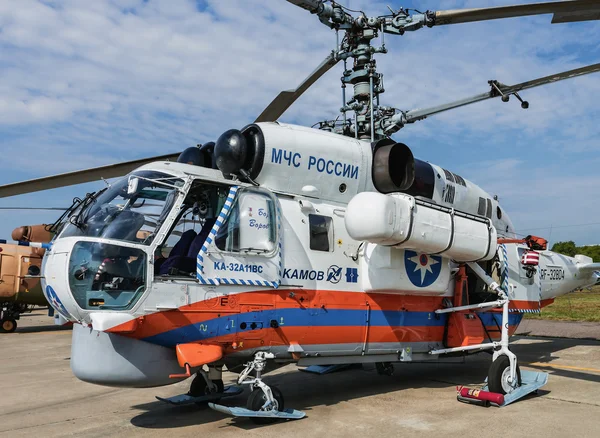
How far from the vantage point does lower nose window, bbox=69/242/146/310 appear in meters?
5.22

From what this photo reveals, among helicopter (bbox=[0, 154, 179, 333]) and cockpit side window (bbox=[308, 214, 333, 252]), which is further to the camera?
helicopter (bbox=[0, 154, 179, 333])

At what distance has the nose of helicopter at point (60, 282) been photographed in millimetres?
5242

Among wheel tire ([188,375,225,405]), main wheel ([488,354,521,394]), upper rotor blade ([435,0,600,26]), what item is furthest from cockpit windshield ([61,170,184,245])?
main wheel ([488,354,521,394])

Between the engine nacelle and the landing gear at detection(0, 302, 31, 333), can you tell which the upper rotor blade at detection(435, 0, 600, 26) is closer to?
the engine nacelle

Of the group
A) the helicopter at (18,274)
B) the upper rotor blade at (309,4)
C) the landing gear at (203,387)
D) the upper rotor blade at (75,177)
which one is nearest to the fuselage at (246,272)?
the landing gear at (203,387)

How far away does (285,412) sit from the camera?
605 centimetres

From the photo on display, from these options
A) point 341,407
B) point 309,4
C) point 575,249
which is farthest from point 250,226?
point 575,249

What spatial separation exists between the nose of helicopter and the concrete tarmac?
1438mm

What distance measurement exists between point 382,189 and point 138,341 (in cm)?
386

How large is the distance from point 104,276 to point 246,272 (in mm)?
1544

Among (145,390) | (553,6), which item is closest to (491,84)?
(553,6)

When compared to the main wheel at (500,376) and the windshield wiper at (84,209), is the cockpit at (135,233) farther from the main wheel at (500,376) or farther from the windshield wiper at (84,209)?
the main wheel at (500,376)

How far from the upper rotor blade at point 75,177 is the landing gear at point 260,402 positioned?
11.8ft

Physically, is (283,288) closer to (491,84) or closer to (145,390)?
(145,390)
